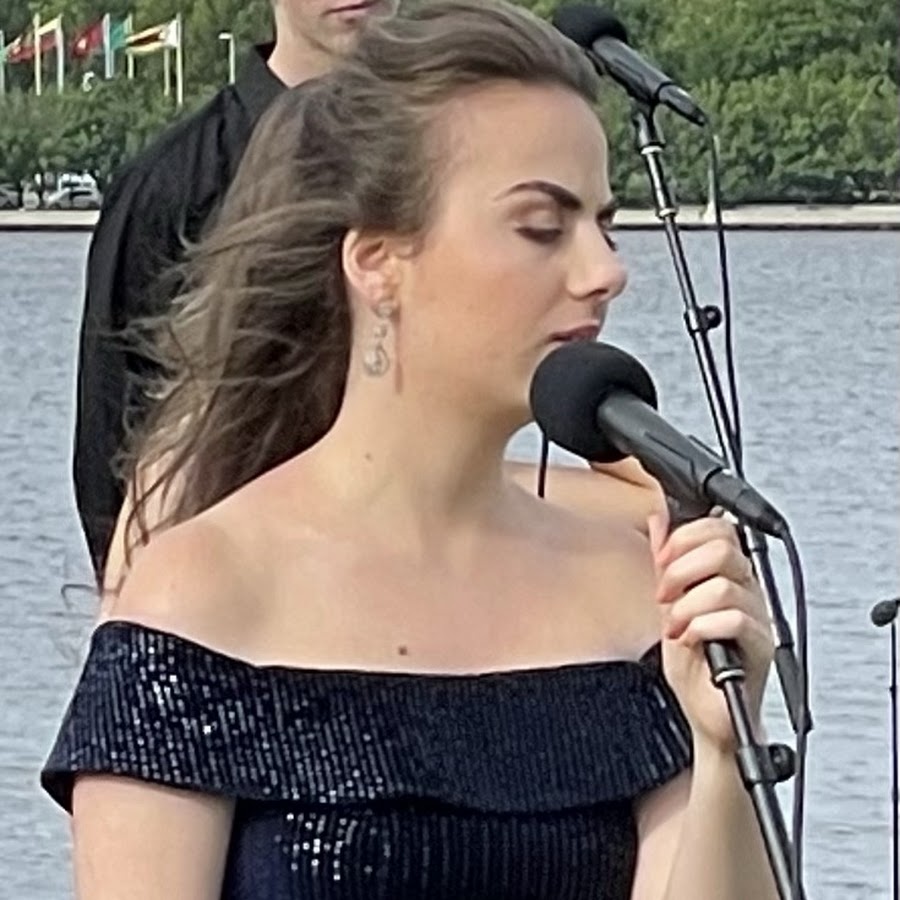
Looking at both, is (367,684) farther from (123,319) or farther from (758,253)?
(758,253)

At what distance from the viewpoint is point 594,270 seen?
192 centimetres

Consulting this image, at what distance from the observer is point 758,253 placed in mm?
19844

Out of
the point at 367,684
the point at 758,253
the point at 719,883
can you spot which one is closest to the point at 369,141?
the point at 367,684

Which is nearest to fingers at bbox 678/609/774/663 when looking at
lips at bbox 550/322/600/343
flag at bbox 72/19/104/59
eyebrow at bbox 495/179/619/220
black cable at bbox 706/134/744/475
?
lips at bbox 550/322/600/343

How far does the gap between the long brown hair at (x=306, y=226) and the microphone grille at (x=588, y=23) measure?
0.73m

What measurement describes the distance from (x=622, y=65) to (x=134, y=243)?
571 mm

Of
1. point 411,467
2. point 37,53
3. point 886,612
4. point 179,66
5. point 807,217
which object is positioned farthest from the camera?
point 807,217

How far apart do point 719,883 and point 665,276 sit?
13.4 metres

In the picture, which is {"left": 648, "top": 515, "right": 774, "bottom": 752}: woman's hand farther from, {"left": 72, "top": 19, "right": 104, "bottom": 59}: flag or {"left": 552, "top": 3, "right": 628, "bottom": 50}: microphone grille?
{"left": 72, "top": 19, "right": 104, "bottom": 59}: flag

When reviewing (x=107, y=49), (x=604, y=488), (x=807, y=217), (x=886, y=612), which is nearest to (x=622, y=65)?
(x=604, y=488)

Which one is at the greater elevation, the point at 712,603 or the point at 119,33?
the point at 712,603

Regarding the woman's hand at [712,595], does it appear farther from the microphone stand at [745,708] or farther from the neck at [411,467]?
the neck at [411,467]

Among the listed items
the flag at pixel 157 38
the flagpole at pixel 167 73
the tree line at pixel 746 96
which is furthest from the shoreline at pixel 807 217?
the flagpole at pixel 167 73

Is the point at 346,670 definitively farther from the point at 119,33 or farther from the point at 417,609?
the point at 119,33
